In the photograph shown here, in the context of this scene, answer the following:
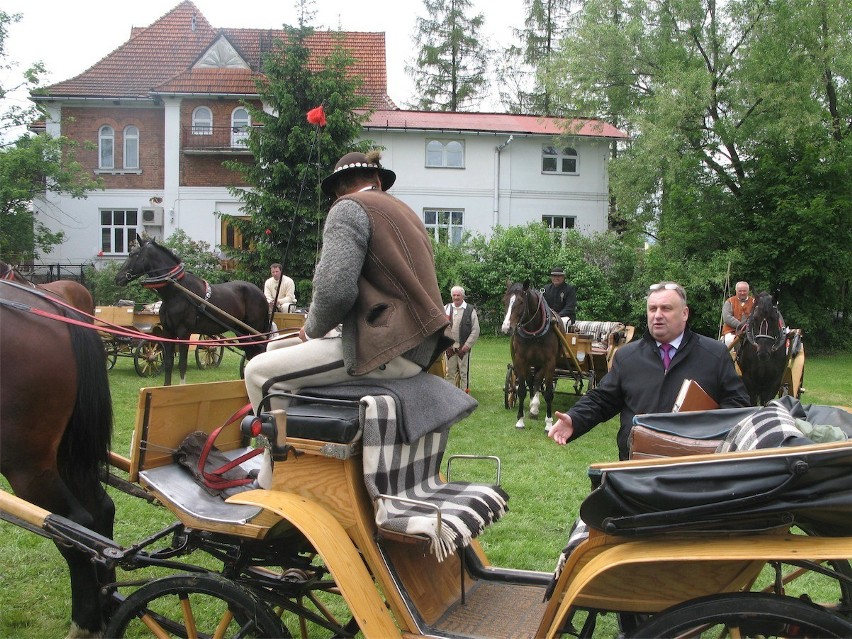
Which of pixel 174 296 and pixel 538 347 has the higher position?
pixel 174 296

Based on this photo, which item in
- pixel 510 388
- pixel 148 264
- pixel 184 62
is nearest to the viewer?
pixel 148 264

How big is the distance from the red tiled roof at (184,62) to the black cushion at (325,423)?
2462cm

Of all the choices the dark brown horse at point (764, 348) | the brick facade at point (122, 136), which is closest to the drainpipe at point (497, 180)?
the brick facade at point (122, 136)

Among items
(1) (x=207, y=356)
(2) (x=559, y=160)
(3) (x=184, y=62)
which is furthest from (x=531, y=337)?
(3) (x=184, y=62)

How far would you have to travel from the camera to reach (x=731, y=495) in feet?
6.92

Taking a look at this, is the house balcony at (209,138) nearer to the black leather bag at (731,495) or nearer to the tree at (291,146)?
the tree at (291,146)

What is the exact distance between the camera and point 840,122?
2338 cm

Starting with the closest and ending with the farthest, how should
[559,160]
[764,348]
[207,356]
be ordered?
[764,348] → [207,356] → [559,160]

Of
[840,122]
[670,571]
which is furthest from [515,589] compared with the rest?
[840,122]

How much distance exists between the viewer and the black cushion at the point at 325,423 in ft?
9.02

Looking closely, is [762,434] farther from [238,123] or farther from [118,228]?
[118,228]

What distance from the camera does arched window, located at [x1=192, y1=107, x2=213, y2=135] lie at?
2708cm

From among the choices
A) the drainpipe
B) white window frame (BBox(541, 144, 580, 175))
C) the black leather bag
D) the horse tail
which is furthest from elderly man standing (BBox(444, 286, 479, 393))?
white window frame (BBox(541, 144, 580, 175))

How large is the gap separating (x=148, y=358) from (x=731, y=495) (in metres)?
12.9
